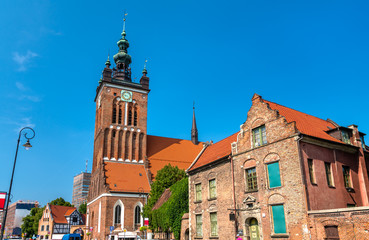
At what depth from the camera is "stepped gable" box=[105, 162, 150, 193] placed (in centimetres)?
4590

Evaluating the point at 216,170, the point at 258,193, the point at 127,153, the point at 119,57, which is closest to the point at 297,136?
the point at 258,193

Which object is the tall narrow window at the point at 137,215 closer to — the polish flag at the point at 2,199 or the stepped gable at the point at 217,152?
the stepped gable at the point at 217,152

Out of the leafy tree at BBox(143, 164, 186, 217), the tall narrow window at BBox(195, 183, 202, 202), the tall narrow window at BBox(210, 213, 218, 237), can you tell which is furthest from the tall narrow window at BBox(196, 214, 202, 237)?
the leafy tree at BBox(143, 164, 186, 217)

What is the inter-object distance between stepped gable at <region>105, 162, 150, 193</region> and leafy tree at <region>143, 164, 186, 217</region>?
5519 mm

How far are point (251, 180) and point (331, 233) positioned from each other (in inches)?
264

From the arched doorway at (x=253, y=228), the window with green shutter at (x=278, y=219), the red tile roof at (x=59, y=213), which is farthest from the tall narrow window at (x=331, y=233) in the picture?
the red tile roof at (x=59, y=213)

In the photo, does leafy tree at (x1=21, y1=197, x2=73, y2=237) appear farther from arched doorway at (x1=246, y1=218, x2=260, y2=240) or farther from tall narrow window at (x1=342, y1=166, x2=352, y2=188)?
tall narrow window at (x1=342, y1=166, x2=352, y2=188)

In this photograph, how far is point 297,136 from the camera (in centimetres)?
1962

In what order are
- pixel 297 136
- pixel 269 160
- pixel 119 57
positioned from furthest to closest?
1. pixel 119 57
2. pixel 269 160
3. pixel 297 136

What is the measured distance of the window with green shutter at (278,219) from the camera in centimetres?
1964

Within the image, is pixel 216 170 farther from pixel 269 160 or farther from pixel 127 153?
pixel 127 153

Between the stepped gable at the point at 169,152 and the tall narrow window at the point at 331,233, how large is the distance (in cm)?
3557

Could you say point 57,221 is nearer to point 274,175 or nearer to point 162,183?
point 162,183

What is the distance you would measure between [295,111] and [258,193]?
7713 millimetres
